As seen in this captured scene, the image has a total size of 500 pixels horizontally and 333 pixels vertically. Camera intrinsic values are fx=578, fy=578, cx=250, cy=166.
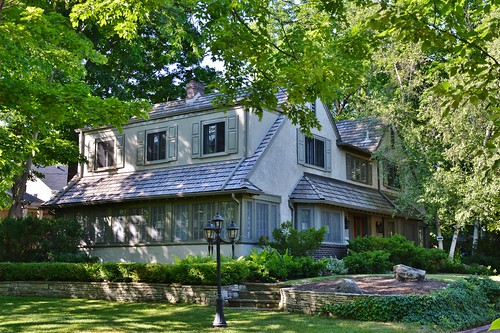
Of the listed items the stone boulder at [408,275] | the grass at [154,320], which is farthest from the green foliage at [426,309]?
the stone boulder at [408,275]

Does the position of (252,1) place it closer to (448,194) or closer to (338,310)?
(338,310)

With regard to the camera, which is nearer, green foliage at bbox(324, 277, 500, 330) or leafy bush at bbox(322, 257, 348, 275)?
green foliage at bbox(324, 277, 500, 330)

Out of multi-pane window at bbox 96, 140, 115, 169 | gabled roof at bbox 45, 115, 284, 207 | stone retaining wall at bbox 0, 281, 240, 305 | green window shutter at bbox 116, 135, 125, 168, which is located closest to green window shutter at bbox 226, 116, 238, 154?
gabled roof at bbox 45, 115, 284, 207

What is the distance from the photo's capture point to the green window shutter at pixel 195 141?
73.5 ft

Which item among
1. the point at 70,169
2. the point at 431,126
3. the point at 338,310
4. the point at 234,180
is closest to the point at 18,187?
the point at 70,169

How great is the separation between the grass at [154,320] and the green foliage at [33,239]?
18.7 feet

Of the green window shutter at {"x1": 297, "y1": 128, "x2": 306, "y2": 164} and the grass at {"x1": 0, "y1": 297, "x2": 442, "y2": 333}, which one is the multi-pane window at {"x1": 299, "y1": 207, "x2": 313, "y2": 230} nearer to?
the green window shutter at {"x1": 297, "y1": 128, "x2": 306, "y2": 164}

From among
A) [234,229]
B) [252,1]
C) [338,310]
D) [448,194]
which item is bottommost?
[338,310]

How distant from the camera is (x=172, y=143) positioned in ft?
76.3

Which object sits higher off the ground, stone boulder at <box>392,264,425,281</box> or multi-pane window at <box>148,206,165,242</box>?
multi-pane window at <box>148,206,165,242</box>

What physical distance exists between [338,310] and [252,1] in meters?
7.61

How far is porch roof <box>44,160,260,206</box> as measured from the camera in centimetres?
2066

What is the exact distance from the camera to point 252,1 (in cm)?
872

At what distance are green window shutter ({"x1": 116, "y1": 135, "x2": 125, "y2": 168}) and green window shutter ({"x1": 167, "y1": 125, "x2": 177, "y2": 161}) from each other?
2537 millimetres
